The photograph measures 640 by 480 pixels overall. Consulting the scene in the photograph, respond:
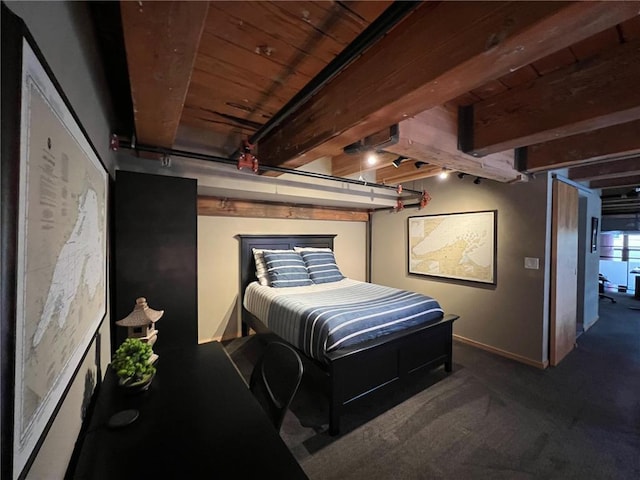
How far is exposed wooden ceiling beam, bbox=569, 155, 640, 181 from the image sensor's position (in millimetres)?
2721

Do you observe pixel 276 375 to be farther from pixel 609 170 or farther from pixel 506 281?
pixel 609 170

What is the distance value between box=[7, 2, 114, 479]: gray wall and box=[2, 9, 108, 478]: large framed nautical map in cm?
10

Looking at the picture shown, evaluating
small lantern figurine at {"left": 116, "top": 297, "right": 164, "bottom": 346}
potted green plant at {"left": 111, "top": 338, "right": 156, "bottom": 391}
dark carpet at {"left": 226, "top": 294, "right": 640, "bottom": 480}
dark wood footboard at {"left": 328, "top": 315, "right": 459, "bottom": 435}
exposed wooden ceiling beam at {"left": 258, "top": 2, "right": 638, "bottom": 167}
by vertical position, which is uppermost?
exposed wooden ceiling beam at {"left": 258, "top": 2, "right": 638, "bottom": 167}

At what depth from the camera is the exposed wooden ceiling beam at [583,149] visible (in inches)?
78.6

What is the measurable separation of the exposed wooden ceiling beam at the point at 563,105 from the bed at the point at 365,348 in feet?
5.30

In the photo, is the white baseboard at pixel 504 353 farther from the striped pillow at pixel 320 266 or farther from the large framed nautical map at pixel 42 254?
the large framed nautical map at pixel 42 254

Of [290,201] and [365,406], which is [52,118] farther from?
[290,201]

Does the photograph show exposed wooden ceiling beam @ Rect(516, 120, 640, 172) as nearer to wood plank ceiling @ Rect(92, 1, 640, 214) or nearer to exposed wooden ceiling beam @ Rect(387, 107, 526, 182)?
wood plank ceiling @ Rect(92, 1, 640, 214)

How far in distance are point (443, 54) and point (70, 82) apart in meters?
1.35

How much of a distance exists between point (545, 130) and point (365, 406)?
7.84 ft

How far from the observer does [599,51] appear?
58.2 inches

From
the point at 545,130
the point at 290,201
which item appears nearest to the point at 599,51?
the point at 545,130

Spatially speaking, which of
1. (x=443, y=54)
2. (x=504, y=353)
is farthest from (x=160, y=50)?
(x=504, y=353)

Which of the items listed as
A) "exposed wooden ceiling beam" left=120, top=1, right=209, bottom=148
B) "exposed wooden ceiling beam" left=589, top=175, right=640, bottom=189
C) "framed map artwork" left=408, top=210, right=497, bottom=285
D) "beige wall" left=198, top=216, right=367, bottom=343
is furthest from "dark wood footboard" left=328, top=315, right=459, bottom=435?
"exposed wooden ceiling beam" left=589, top=175, right=640, bottom=189
